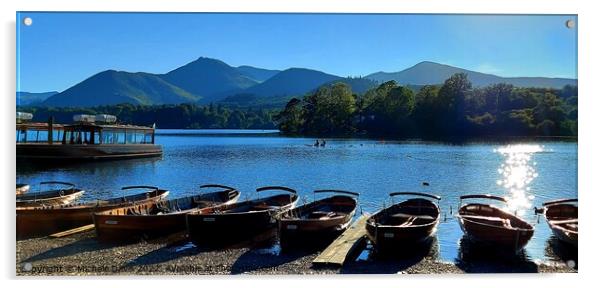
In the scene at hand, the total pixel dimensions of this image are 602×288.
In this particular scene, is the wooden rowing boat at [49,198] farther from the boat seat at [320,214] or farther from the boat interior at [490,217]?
the boat interior at [490,217]

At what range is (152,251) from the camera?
29.8 feet

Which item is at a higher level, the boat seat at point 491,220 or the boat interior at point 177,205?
the boat interior at point 177,205

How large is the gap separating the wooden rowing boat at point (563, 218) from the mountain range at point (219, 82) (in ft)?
7.04

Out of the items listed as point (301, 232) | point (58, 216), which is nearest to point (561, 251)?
point (301, 232)

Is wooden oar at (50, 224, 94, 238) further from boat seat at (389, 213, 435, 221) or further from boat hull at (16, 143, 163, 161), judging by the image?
boat seat at (389, 213, 435, 221)

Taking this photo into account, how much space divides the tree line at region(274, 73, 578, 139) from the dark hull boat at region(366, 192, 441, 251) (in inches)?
66.7

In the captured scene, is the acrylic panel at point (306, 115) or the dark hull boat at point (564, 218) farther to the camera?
the dark hull boat at point (564, 218)

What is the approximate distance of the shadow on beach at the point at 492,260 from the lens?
805cm

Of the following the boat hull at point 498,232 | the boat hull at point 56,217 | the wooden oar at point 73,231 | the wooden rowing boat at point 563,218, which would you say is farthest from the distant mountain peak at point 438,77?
the wooden oar at point 73,231

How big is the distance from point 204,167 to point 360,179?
4837 millimetres

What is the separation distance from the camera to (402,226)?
8.89 meters

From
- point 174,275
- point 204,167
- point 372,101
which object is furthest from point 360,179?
point 174,275

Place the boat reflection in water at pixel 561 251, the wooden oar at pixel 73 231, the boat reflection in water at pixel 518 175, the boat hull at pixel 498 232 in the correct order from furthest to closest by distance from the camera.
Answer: the boat reflection in water at pixel 518 175 < the wooden oar at pixel 73 231 < the boat hull at pixel 498 232 < the boat reflection in water at pixel 561 251
